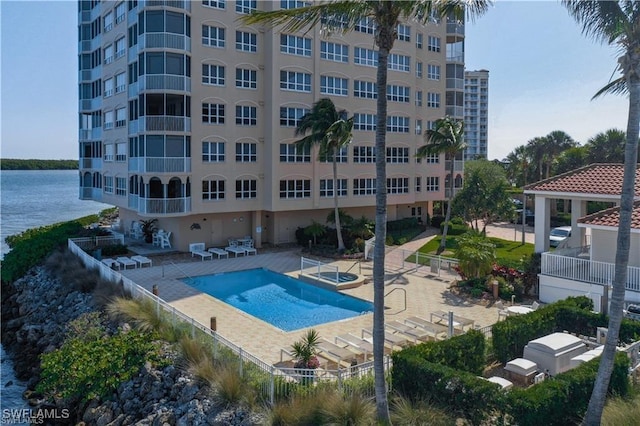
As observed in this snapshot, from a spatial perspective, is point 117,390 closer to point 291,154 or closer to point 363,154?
point 291,154

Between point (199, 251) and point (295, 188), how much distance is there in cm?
787

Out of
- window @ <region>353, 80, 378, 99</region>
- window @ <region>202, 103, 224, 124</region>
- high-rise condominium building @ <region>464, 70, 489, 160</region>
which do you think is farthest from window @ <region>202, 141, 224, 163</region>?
high-rise condominium building @ <region>464, 70, 489, 160</region>

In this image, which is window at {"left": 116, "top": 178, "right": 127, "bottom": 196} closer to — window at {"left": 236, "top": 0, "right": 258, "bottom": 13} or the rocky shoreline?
the rocky shoreline

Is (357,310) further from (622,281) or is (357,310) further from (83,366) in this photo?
(622,281)

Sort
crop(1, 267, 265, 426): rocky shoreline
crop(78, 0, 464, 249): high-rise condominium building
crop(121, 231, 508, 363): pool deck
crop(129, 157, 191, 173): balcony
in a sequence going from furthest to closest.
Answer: crop(78, 0, 464, 249): high-rise condominium building < crop(129, 157, 191, 173): balcony < crop(121, 231, 508, 363): pool deck < crop(1, 267, 265, 426): rocky shoreline

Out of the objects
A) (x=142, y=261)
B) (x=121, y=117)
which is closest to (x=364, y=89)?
(x=121, y=117)

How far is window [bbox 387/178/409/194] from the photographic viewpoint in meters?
42.2

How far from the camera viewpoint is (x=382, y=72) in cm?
1045

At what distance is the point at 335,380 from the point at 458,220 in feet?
112

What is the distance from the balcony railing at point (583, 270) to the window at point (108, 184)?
30585 mm

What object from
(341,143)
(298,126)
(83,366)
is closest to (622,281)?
(83,366)

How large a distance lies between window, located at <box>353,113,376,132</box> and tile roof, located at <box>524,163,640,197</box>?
17035 mm

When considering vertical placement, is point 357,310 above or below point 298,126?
below

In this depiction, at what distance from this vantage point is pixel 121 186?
37.5m
